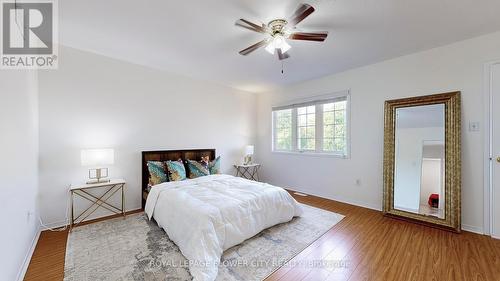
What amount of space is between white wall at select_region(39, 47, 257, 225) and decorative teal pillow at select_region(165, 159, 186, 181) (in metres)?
0.54

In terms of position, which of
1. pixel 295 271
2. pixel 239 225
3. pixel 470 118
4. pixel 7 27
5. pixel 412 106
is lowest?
pixel 295 271

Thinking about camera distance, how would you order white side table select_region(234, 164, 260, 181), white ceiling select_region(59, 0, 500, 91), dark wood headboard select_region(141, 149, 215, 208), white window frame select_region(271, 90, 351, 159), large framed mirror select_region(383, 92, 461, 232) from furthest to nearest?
white side table select_region(234, 164, 260, 181), white window frame select_region(271, 90, 351, 159), dark wood headboard select_region(141, 149, 215, 208), large framed mirror select_region(383, 92, 461, 232), white ceiling select_region(59, 0, 500, 91)

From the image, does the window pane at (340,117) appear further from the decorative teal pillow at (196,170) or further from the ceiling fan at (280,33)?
the decorative teal pillow at (196,170)

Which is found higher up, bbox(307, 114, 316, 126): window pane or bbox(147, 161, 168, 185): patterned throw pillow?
bbox(307, 114, 316, 126): window pane

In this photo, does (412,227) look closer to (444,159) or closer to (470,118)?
(444,159)

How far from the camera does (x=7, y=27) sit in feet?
6.19

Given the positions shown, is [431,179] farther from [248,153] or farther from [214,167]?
[214,167]

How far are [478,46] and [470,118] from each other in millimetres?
920

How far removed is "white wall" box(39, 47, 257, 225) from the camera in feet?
9.06

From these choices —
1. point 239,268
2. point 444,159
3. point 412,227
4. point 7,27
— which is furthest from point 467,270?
point 7,27

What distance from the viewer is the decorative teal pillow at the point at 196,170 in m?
3.70

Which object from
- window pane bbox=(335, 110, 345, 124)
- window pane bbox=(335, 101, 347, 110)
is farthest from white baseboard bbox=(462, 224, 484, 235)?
window pane bbox=(335, 101, 347, 110)

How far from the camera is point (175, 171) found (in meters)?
3.43

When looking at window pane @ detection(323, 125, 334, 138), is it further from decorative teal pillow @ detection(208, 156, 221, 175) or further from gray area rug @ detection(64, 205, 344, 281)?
decorative teal pillow @ detection(208, 156, 221, 175)
